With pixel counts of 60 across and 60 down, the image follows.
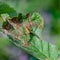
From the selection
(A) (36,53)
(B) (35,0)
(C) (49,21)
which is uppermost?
(A) (36,53)

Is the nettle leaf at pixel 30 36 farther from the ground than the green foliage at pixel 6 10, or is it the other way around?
the green foliage at pixel 6 10

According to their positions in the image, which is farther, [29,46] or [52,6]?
[52,6]

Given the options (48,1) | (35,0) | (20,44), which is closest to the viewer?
(20,44)

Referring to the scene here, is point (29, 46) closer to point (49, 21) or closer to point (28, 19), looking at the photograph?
point (28, 19)

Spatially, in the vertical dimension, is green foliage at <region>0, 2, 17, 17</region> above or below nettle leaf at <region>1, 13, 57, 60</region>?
above

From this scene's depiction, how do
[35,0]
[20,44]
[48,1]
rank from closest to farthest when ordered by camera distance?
[20,44] < [35,0] < [48,1]

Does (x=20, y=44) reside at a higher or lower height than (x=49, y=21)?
higher

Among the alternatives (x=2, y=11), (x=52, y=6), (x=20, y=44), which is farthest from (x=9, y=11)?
(x=52, y=6)
